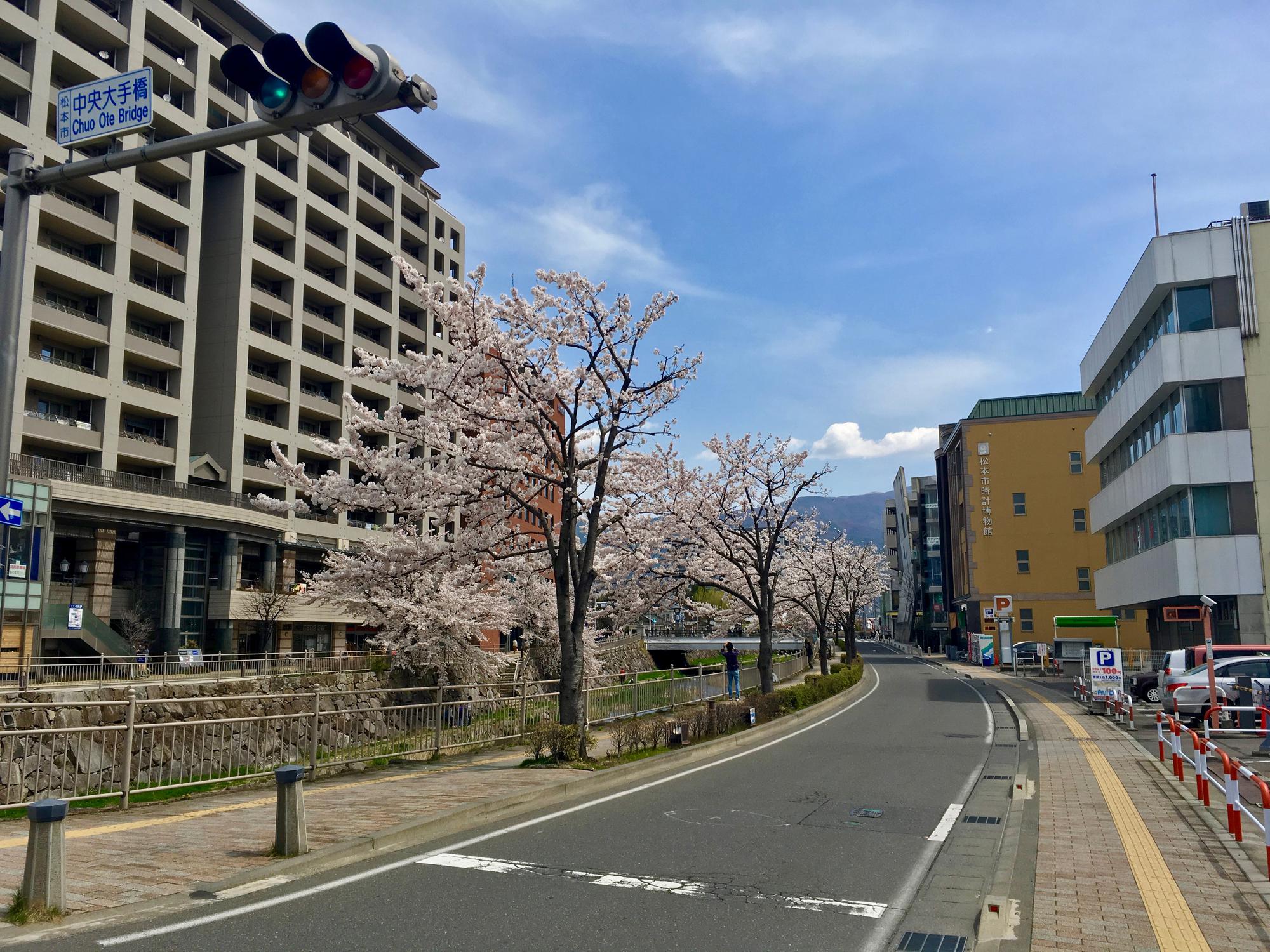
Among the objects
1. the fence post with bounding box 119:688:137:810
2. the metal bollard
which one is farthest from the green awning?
the metal bollard

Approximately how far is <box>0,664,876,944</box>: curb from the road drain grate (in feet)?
15.3

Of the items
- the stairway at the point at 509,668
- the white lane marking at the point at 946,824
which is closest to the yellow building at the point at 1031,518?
the stairway at the point at 509,668

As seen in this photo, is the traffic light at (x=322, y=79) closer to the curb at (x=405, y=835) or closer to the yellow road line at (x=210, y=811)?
the curb at (x=405, y=835)

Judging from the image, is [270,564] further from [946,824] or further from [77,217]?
[946,824]

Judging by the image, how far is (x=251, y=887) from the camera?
7.06 meters

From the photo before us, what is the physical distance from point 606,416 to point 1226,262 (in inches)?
1148

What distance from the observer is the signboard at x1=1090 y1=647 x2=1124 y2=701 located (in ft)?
86.3

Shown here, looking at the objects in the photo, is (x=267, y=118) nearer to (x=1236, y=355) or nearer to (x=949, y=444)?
(x=1236, y=355)

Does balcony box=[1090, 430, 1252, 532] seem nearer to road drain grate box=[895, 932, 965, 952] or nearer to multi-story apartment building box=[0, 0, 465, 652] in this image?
multi-story apartment building box=[0, 0, 465, 652]

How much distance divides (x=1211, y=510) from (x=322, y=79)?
37.5 m

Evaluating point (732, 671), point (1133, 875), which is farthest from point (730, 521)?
point (1133, 875)

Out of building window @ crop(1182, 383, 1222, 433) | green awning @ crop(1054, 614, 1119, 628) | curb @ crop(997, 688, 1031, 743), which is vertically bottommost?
curb @ crop(997, 688, 1031, 743)

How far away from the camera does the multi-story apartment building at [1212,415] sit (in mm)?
33562

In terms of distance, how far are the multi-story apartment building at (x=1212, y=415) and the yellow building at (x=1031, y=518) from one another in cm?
3530
